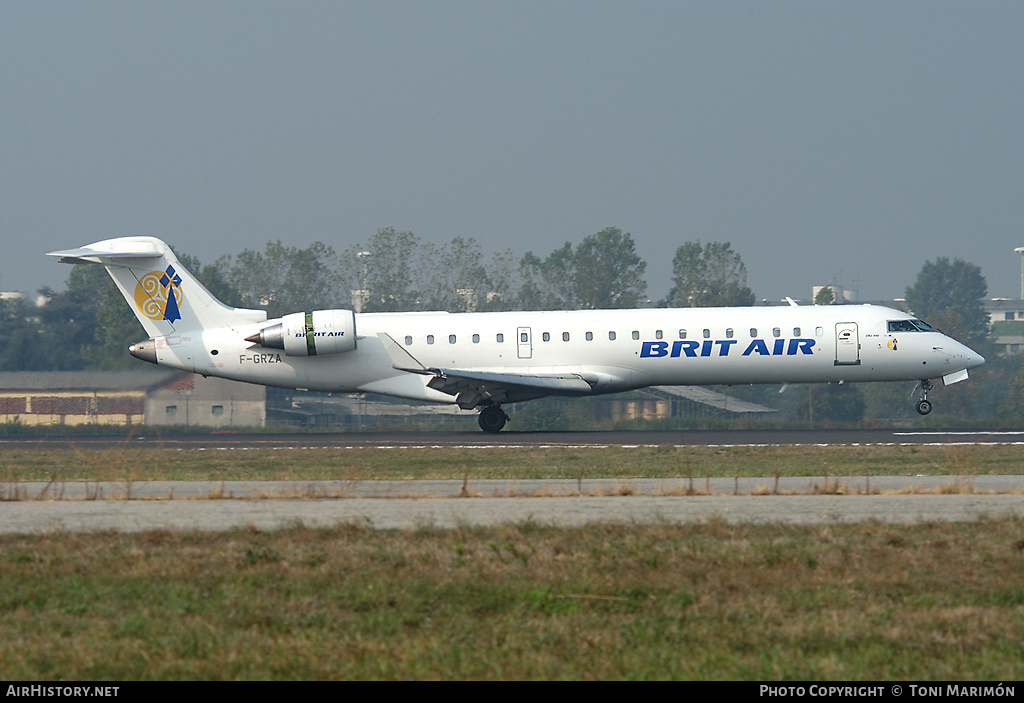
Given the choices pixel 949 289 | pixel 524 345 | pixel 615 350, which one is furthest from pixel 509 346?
pixel 949 289

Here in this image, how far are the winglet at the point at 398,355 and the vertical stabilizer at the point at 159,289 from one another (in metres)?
5.09

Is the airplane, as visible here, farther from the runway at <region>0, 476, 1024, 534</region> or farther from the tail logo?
the runway at <region>0, 476, 1024, 534</region>

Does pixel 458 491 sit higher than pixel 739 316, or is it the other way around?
pixel 739 316

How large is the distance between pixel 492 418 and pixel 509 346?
245cm

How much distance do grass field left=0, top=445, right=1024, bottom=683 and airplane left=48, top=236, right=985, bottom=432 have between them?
2013 centimetres

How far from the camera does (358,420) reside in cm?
5191

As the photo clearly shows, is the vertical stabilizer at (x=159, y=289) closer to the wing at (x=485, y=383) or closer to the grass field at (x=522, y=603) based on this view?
the wing at (x=485, y=383)

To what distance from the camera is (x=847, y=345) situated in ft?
108

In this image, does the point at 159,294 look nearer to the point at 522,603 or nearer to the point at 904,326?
the point at 904,326

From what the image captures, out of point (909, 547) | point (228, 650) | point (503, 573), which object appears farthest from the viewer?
point (909, 547)
